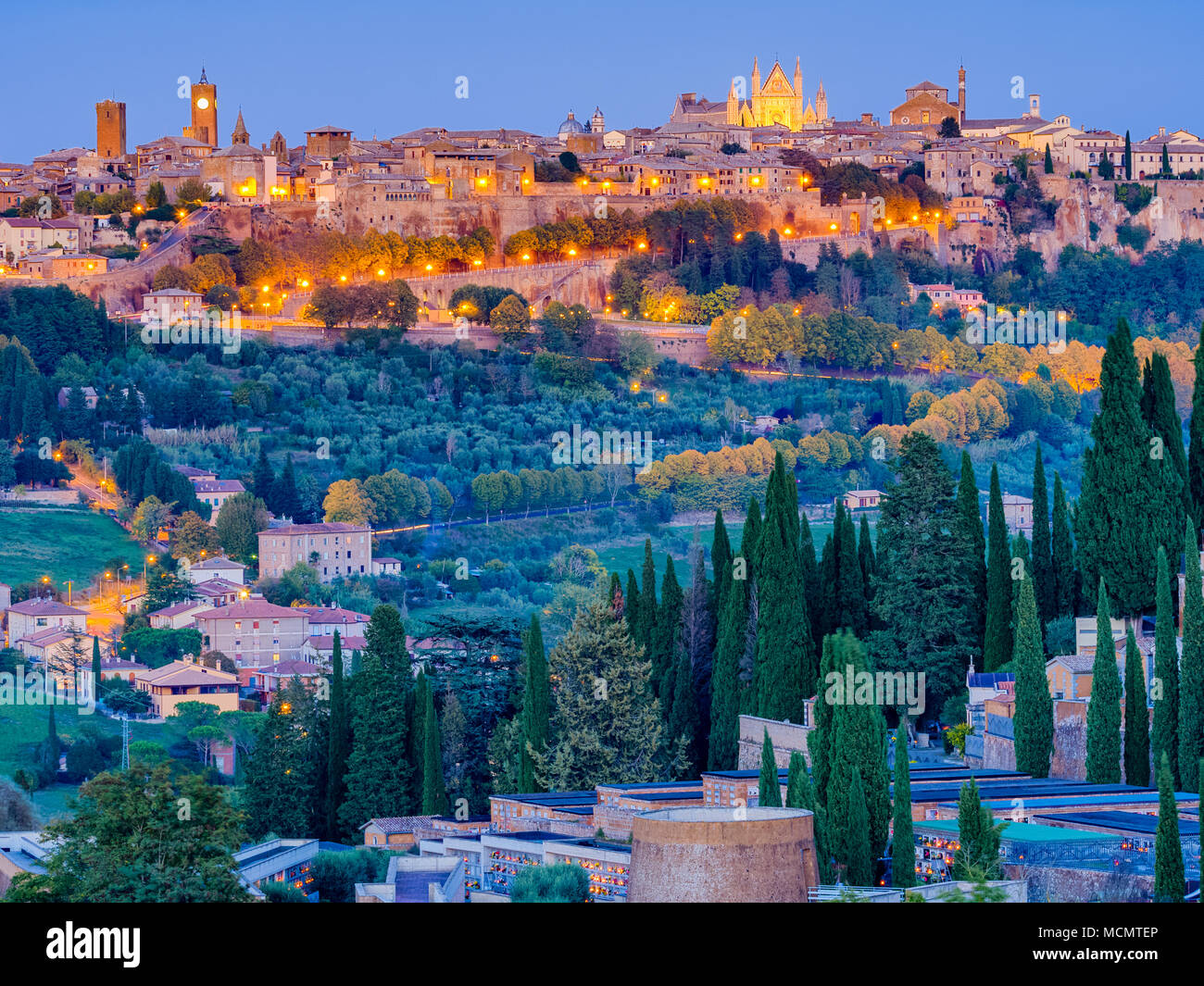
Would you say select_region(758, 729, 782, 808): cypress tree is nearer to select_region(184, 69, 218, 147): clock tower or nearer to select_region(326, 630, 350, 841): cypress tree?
select_region(326, 630, 350, 841): cypress tree

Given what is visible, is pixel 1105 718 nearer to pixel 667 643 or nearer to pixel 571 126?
pixel 667 643

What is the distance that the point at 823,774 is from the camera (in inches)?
659

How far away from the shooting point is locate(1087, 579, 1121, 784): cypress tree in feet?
58.2

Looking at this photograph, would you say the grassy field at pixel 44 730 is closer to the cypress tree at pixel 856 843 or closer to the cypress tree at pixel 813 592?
the cypress tree at pixel 813 592

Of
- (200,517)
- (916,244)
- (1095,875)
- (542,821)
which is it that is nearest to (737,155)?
(916,244)

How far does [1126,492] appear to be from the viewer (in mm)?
21000

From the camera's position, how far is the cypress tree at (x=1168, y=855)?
44.1ft

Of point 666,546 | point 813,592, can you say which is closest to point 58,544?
point 666,546

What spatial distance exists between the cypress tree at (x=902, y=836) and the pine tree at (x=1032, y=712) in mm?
3248

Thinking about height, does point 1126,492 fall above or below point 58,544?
above

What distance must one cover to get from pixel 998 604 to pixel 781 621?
213 centimetres

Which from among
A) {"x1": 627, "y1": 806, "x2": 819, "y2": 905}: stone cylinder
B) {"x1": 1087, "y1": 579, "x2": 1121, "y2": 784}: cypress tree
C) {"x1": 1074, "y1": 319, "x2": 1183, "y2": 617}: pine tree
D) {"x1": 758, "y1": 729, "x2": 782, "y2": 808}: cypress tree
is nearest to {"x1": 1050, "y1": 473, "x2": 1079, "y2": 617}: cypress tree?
{"x1": 1074, "y1": 319, "x2": 1183, "y2": 617}: pine tree

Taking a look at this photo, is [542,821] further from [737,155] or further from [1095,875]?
[737,155]

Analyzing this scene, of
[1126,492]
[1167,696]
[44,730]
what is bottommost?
[44,730]
